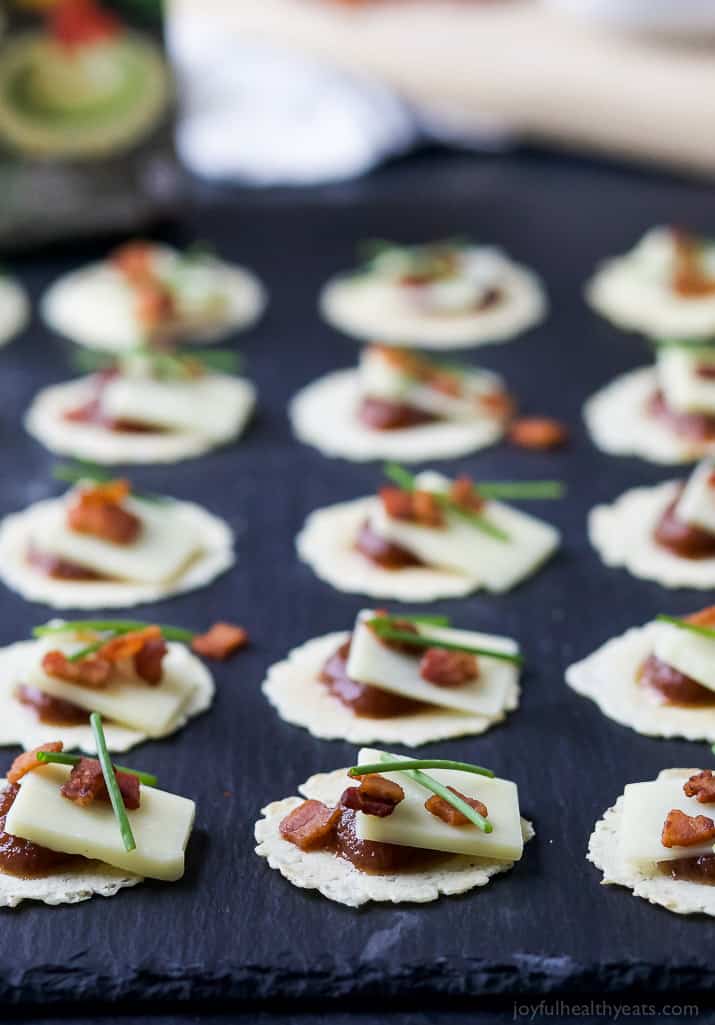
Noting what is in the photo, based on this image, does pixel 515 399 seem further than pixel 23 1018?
Yes

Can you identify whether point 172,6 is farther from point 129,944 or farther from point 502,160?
point 129,944

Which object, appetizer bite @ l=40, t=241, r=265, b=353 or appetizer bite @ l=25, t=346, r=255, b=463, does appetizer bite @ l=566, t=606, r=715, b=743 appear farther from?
appetizer bite @ l=40, t=241, r=265, b=353

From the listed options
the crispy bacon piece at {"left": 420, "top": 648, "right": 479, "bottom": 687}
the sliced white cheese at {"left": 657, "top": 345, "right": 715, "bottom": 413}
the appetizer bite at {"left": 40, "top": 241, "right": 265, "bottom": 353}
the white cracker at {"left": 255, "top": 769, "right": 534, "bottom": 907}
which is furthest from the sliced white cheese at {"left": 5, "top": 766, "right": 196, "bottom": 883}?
the appetizer bite at {"left": 40, "top": 241, "right": 265, "bottom": 353}

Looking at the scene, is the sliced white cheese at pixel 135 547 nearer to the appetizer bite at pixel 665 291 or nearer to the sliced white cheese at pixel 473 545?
the sliced white cheese at pixel 473 545

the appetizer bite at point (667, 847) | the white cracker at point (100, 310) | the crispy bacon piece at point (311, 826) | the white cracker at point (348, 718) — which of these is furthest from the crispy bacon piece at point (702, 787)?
the white cracker at point (100, 310)

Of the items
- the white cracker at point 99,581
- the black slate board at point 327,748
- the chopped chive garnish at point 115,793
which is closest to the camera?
the black slate board at point 327,748

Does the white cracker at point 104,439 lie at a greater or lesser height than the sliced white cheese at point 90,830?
lesser

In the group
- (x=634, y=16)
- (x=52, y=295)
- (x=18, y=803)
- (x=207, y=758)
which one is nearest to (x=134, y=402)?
(x=52, y=295)
